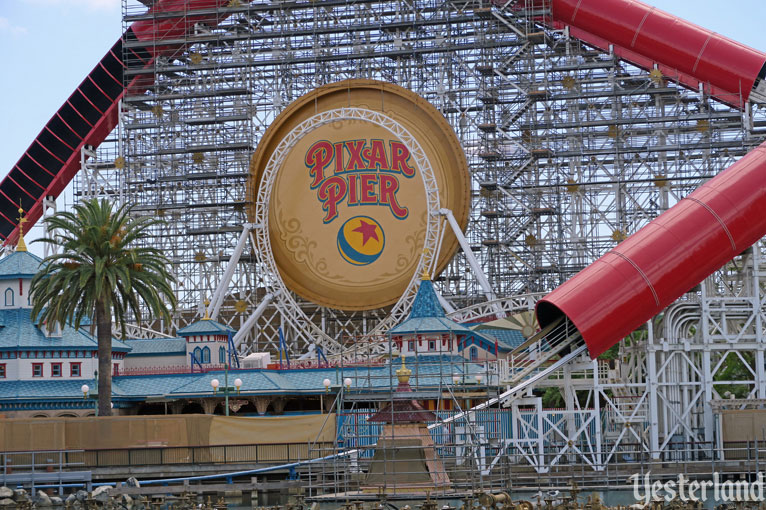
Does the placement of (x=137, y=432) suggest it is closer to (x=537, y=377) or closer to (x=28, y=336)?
(x=28, y=336)

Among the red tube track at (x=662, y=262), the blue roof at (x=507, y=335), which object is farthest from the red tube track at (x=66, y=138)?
the red tube track at (x=662, y=262)

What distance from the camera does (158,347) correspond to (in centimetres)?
6969

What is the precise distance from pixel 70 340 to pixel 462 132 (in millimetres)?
25927

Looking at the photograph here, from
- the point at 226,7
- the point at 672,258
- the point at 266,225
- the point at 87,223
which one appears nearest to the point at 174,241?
the point at 266,225

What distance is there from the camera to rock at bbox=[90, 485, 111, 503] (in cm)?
4928

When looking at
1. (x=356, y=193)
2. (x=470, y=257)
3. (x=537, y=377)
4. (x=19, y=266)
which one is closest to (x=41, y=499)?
(x=537, y=377)

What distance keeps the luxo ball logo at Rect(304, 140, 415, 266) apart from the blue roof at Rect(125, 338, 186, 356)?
1165cm

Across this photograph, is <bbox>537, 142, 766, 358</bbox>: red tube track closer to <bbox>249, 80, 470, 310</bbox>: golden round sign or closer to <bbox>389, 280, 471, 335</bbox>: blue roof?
<bbox>389, 280, 471, 335</bbox>: blue roof

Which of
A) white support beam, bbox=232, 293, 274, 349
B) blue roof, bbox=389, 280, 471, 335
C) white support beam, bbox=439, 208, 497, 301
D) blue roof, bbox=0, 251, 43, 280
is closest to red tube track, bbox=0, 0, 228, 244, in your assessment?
white support beam, bbox=232, 293, 274, 349

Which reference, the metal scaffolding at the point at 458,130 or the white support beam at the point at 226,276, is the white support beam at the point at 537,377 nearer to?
the metal scaffolding at the point at 458,130

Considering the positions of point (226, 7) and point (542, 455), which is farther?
point (226, 7)

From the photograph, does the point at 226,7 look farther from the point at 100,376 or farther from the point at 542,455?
the point at 542,455

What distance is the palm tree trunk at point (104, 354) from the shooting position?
197 feet

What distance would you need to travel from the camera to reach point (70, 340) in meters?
65.5
